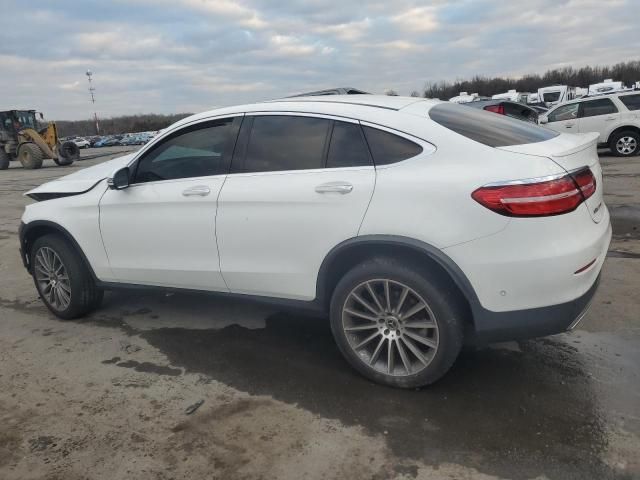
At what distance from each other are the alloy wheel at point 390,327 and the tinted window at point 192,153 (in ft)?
4.47

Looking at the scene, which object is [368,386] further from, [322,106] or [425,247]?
[322,106]

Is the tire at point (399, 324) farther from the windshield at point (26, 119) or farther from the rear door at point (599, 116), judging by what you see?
the windshield at point (26, 119)

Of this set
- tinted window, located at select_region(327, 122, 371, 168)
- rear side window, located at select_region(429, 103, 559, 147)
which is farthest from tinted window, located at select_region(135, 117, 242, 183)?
rear side window, located at select_region(429, 103, 559, 147)

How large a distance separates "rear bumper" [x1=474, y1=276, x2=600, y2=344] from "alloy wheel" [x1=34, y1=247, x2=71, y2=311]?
3.45 metres

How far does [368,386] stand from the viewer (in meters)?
3.33

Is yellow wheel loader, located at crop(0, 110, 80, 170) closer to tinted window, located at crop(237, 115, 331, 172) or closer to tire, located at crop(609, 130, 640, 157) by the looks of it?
tire, located at crop(609, 130, 640, 157)

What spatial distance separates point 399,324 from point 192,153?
6.46ft

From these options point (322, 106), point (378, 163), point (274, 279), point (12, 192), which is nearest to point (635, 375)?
point (378, 163)

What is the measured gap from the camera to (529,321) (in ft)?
9.41

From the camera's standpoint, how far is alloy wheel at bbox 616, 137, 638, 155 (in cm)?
1468

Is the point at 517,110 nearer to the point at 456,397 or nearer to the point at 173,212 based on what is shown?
the point at 173,212

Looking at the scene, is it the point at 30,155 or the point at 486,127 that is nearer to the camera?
the point at 486,127

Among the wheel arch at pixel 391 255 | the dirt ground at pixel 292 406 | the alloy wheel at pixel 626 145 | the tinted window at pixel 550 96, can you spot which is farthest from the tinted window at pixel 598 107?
the tinted window at pixel 550 96

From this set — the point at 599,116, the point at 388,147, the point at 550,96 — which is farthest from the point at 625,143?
the point at 550,96
